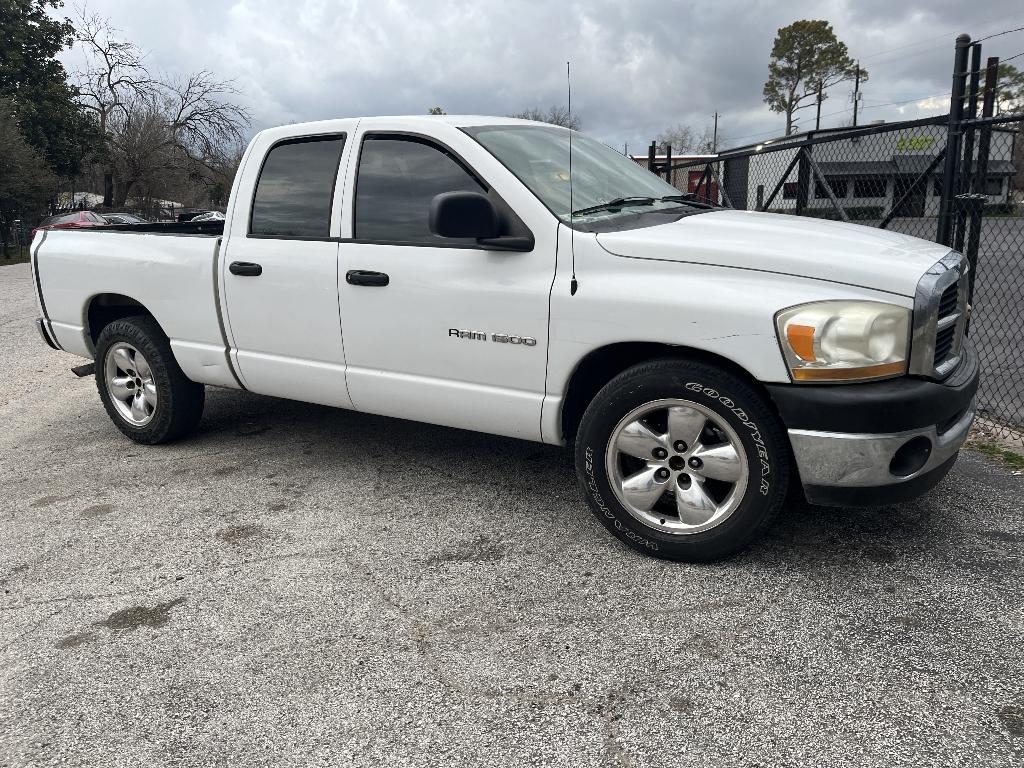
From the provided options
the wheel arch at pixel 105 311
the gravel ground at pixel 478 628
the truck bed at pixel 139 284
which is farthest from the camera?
the wheel arch at pixel 105 311

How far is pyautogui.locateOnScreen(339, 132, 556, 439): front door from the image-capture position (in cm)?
367

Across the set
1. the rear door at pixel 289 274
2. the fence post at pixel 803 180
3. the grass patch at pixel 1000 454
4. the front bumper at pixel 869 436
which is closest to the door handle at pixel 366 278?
the rear door at pixel 289 274

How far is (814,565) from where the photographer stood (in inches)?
134

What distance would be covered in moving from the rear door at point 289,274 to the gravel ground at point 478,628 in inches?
24.6

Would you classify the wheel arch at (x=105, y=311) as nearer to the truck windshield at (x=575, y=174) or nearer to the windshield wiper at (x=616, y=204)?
the truck windshield at (x=575, y=174)

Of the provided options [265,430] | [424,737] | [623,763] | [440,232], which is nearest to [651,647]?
[623,763]

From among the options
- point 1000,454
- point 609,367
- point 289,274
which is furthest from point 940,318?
point 289,274

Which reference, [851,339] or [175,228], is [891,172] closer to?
[851,339]

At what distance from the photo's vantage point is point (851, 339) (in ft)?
9.85

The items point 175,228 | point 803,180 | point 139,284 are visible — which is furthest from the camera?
point 803,180

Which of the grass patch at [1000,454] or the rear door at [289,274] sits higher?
the rear door at [289,274]

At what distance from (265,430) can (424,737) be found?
139 inches

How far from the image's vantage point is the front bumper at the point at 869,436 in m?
3.00

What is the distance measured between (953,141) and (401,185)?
11.9ft
